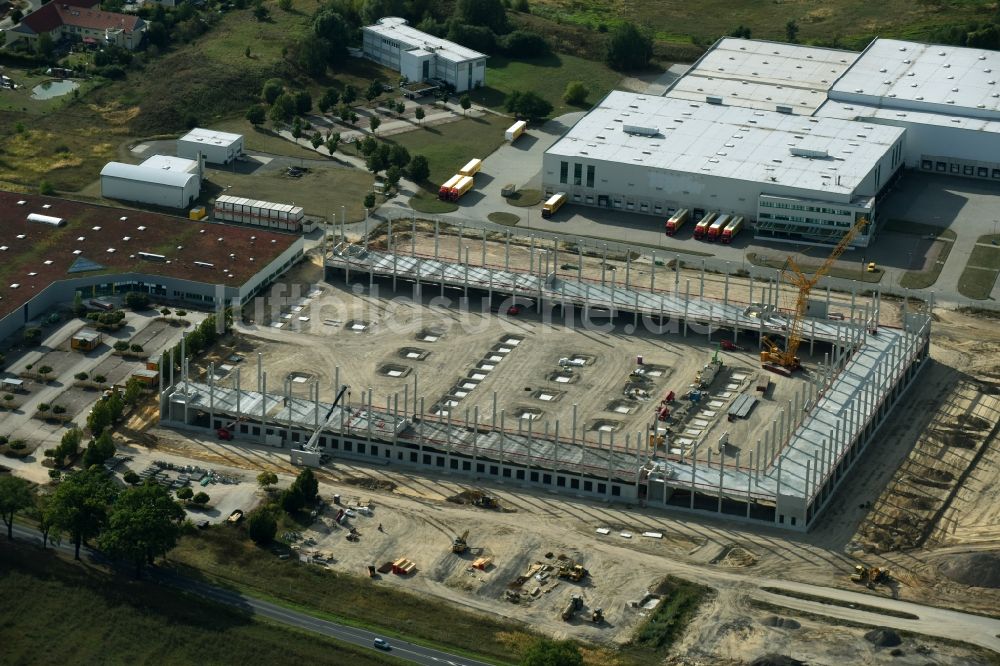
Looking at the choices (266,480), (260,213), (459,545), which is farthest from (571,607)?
(260,213)

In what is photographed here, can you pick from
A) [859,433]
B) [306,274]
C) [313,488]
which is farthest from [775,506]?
[306,274]

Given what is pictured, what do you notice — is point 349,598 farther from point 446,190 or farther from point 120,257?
point 446,190

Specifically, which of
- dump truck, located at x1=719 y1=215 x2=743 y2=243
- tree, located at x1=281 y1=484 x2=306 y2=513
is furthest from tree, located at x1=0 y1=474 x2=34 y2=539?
dump truck, located at x1=719 y1=215 x2=743 y2=243

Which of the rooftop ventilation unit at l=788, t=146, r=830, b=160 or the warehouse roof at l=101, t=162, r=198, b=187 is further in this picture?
the rooftop ventilation unit at l=788, t=146, r=830, b=160

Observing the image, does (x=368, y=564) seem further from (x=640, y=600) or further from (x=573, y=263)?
(x=573, y=263)

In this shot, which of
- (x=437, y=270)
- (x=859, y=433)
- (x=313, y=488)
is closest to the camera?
(x=313, y=488)

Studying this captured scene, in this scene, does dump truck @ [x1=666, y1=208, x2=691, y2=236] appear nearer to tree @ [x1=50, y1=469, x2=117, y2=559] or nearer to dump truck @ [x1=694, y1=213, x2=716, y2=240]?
dump truck @ [x1=694, y1=213, x2=716, y2=240]

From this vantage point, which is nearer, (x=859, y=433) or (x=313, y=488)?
(x=313, y=488)
